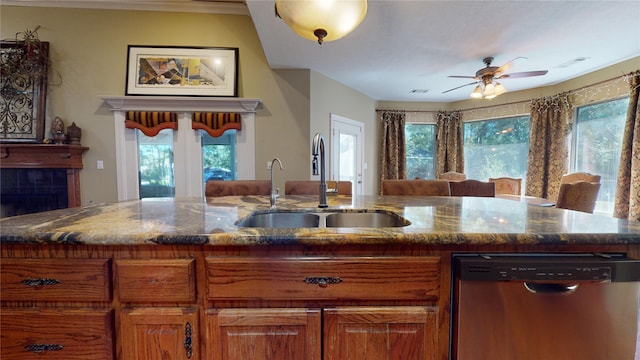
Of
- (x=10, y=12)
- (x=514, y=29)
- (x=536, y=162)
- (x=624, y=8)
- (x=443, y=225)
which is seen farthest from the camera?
(x=536, y=162)

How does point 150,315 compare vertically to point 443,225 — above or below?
below

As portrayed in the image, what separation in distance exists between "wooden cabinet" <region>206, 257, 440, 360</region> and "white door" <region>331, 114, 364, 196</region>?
3483mm

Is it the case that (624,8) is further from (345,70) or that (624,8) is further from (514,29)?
(345,70)

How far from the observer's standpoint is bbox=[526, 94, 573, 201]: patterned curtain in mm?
4219

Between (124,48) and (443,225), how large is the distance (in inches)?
175

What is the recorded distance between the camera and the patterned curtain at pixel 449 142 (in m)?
5.38

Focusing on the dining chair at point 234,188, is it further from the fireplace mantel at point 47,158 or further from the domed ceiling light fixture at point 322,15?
the fireplace mantel at point 47,158

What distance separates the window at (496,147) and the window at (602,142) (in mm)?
716

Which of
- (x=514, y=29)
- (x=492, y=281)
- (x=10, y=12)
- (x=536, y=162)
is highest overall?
(x=10, y=12)

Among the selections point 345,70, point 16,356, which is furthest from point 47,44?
point 16,356

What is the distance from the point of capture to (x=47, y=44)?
11.2ft

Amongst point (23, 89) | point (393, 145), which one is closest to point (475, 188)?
point (393, 145)

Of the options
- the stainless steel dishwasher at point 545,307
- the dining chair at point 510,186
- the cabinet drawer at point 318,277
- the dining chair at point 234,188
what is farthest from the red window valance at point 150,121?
the dining chair at point 510,186

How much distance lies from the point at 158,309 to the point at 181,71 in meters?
3.52
